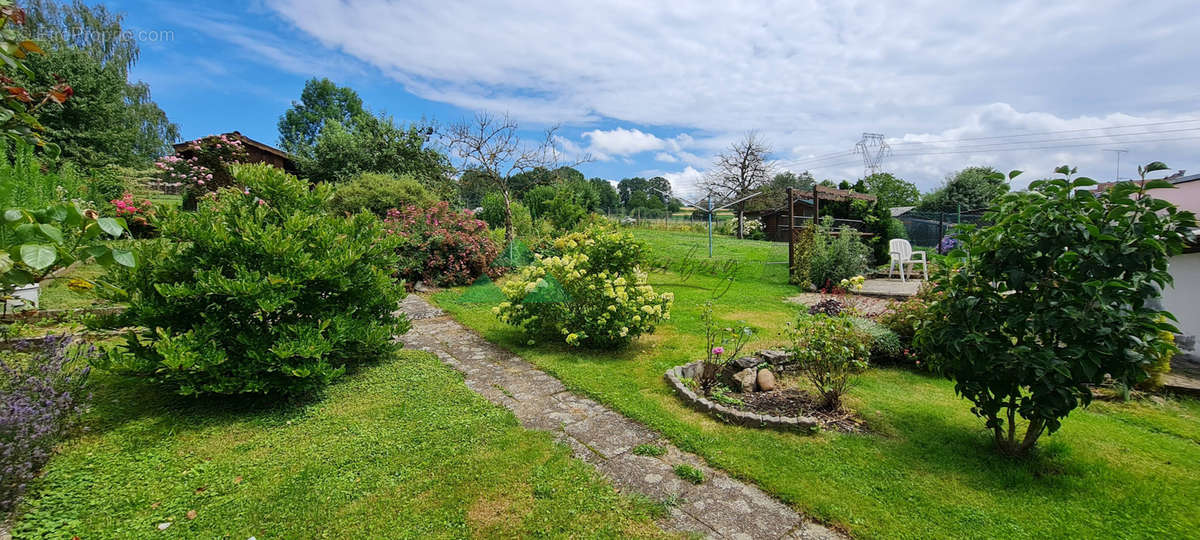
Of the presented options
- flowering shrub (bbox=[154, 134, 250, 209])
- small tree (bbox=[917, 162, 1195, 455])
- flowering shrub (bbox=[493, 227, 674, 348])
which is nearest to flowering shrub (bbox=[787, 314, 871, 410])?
small tree (bbox=[917, 162, 1195, 455])

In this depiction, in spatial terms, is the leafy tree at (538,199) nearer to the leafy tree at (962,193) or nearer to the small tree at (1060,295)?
the small tree at (1060,295)

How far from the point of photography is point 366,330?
4520 millimetres

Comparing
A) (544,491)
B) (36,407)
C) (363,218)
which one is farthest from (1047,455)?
(36,407)

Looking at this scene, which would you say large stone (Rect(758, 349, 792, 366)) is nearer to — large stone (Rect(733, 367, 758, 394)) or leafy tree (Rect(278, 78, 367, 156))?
large stone (Rect(733, 367, 758, 394))

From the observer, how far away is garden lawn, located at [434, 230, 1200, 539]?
2.62m

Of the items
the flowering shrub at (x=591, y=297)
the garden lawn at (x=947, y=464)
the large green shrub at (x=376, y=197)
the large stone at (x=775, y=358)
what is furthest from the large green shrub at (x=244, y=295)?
the large green shrub at (x=376, y=197)

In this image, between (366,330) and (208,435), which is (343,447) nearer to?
(208,435)

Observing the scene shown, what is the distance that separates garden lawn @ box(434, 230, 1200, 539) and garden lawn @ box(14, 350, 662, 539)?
3.18 ft

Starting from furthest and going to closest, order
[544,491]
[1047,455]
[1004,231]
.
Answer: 1. [1047,455]
2. [1004,231]
3. [544,491]

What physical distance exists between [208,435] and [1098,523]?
5465mm

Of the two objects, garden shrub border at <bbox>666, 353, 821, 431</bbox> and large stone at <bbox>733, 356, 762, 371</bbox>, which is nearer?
garden shrub border at <bbox>666, 353, 821, 431</bbox>

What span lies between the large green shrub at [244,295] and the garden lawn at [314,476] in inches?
12.8

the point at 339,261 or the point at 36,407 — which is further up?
the point at 339,261

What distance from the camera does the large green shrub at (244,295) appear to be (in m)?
3.53
